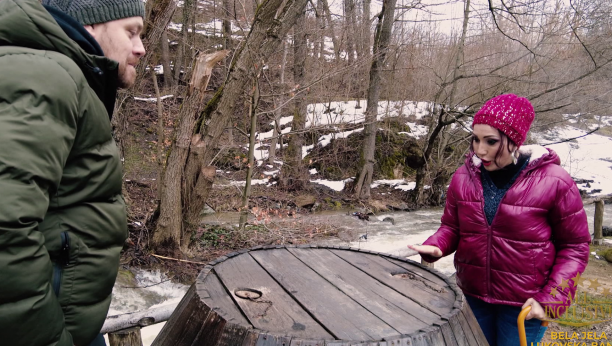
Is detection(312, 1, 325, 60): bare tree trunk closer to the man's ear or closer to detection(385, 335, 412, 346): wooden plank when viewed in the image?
the man's ear

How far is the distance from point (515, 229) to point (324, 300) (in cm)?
100

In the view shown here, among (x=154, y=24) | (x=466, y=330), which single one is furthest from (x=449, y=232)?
(x=154, y=24)

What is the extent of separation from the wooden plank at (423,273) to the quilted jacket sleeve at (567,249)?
1.43ft

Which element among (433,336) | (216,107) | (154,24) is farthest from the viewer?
(216,107)

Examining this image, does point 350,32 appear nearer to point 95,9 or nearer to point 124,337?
point 124,337

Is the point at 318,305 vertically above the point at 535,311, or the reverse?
the point at 318,305

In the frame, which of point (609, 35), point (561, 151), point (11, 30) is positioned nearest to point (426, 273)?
point (11, 30)

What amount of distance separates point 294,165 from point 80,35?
1099 centimetres

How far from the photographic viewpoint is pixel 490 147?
84.1 inches

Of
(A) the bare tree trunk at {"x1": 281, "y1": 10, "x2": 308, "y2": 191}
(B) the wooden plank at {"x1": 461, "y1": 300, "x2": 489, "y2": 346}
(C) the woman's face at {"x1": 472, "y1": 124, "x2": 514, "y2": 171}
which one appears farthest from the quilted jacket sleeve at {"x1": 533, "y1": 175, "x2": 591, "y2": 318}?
(A) the bare tree trunk at {"x1": 281, "y1": 10, "x2": 308, "y2": 191}

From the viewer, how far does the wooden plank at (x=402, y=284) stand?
175 cm

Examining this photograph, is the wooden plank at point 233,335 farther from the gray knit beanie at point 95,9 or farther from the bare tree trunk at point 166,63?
the bare tree trunk at point 166,63

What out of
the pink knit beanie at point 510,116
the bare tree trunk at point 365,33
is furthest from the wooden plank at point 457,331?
the bare tree trunk at point 365,33

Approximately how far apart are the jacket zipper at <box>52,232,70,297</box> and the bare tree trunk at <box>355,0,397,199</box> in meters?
10.1
